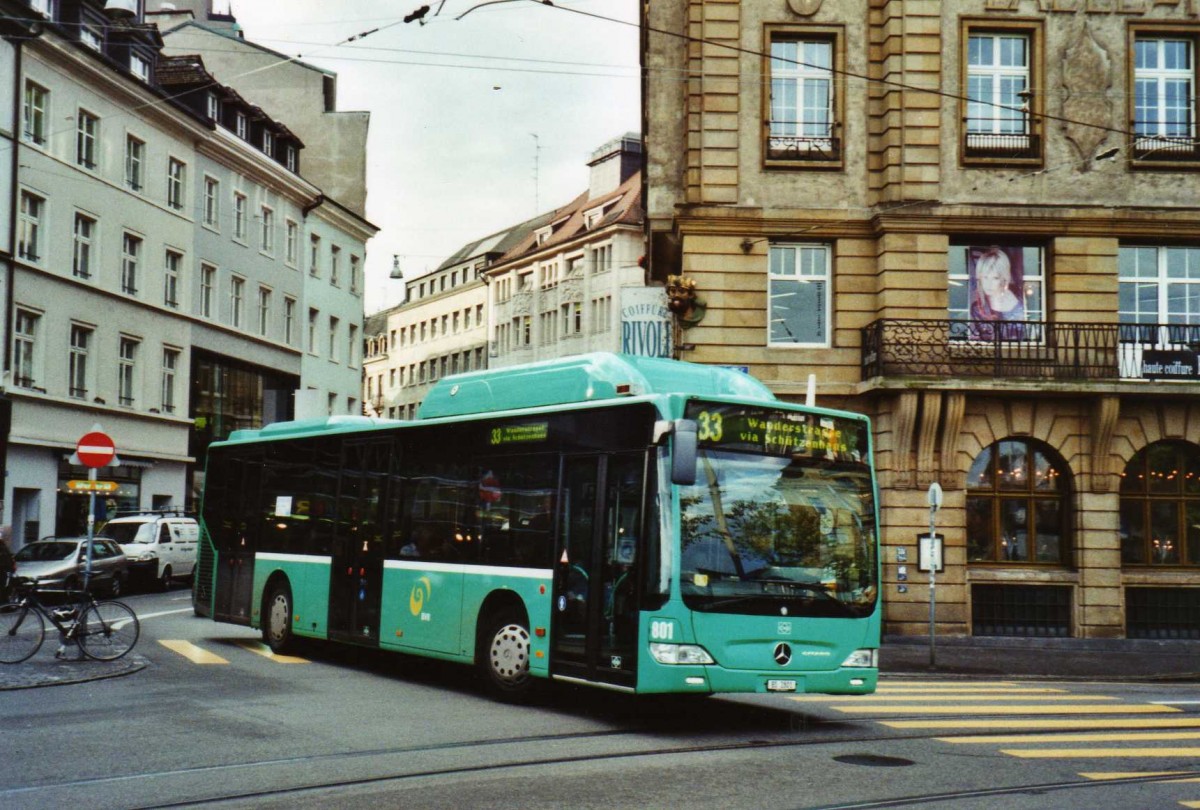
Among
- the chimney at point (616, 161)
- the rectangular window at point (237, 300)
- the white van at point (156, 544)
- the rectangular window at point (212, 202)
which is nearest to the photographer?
the white van at point (156, 544)

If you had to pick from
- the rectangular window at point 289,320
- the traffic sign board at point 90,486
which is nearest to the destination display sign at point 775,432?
the traffic sign board at point 90,486

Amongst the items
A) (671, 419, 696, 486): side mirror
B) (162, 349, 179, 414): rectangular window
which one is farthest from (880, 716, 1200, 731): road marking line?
(162, 349, 179, 414): rectangular window

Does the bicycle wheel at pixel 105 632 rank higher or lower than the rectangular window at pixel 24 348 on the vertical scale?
lower

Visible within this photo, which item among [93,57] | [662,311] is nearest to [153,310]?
[93,57]

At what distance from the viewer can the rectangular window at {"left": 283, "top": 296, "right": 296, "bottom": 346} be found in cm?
5606

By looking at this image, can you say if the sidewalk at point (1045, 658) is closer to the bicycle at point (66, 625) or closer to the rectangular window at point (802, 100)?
the rectangular window at point (802, 100)

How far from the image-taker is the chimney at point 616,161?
93125mm

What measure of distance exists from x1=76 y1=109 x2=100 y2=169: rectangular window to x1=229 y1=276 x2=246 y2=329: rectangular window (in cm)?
995

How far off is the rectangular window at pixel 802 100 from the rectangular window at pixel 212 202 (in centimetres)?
2646

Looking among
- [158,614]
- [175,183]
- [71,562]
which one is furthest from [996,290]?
[175,183]

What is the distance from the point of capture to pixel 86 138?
41.2 m

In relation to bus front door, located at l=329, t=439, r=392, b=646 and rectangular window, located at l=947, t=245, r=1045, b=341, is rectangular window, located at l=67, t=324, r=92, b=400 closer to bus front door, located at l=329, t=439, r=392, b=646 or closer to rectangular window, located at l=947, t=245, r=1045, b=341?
rectangular window, located at l=947, t=245, r=1045, b=341

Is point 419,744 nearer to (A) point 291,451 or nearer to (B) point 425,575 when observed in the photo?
(B) point 425,575

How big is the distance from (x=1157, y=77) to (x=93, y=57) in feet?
88.9
